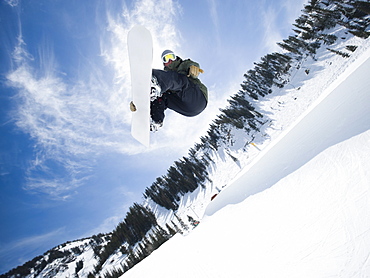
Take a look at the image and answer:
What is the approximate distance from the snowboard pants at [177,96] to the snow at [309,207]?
7.43 ft

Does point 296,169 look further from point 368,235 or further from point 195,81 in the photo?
point 195,81

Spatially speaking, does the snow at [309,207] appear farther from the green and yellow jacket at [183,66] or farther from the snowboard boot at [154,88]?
the snowboard boot at [154,88]

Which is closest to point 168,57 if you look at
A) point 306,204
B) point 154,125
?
point 154,125

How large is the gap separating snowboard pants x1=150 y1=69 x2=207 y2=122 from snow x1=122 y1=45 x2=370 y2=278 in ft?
7.43

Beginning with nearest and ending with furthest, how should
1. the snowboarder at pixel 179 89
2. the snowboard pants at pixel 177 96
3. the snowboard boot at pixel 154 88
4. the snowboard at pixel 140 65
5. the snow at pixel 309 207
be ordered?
the snow at pixel 309 207 → the snowboard at pixel 140 65 → the snowboard boot at pixel 154 88 → the snowboard pants at pixel 177 96 → the snowboarder at pixel 179 89

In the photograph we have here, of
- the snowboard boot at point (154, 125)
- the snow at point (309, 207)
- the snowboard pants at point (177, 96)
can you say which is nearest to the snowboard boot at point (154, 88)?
the snowboard pants at point (177, 96)

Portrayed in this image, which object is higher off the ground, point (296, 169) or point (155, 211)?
point (155, 211)

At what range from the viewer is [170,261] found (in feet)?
14.0

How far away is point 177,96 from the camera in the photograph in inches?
161

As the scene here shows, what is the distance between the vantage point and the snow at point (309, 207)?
1887 millimetres

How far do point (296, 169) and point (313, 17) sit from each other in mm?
41684

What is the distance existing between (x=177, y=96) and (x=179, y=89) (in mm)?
332

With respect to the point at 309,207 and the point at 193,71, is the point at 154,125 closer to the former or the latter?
the point at 193,71

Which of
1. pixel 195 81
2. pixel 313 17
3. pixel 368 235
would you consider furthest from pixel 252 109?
pixel 368 235
